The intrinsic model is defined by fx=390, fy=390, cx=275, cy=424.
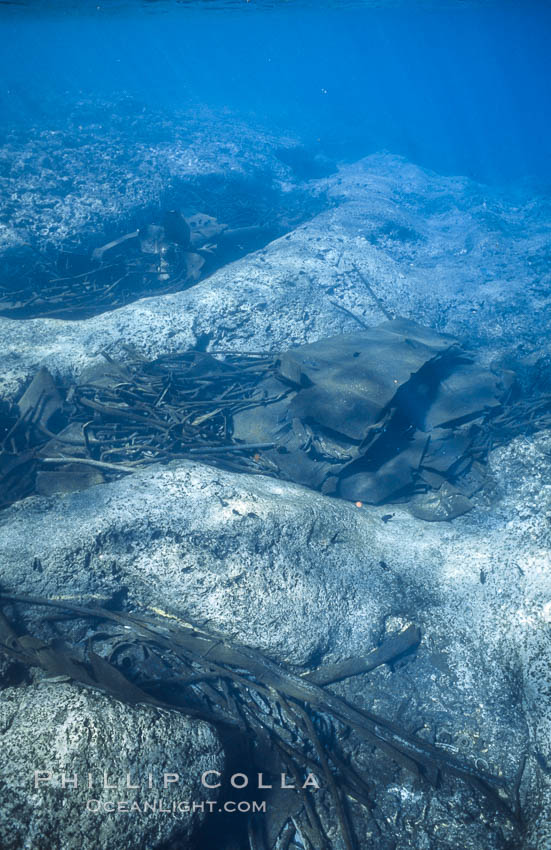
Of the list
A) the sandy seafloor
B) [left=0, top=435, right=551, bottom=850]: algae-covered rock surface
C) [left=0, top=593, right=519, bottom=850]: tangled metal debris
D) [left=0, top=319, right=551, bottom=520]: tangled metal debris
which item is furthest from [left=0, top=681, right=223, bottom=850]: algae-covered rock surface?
[left=0, top=319, right=551, bottom=520]: tangled metal debris

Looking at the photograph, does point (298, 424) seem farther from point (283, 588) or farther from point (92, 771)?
point (92, 771)

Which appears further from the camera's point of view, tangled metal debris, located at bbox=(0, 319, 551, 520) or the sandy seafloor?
tangled metal debris, located at bbox=(0, 319, 551, 520)

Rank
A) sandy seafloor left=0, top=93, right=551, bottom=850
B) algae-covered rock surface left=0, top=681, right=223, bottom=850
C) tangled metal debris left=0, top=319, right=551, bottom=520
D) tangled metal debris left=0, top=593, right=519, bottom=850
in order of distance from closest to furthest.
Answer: algae-covered rock surface left=0, top=681, right=223, bottom=850 → sandy seafloor left=0, top=93, right=551, bottom=850 → tangled metal debris left=0, top=593, right=519, bottom=850 → tangled metal debris left=0, top=319, right=551, bottom=520

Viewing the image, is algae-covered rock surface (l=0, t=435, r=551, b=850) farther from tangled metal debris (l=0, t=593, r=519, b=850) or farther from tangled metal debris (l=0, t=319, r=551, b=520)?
tangled metal debris (l=0, t=319, r=551, b=520)

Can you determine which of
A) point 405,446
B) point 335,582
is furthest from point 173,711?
point 405,446

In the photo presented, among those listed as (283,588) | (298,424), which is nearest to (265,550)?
(283,588)

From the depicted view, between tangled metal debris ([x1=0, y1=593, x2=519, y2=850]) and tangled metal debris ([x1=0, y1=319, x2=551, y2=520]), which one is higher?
tangled metal debris ([x1=0, y1=319, x2=551, y2=520])

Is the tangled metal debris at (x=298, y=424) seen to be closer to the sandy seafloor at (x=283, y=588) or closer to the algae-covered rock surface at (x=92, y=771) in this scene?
the sandy seafloor at (x=283, y=588)

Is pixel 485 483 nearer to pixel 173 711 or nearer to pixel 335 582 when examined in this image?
pixel 335 582
